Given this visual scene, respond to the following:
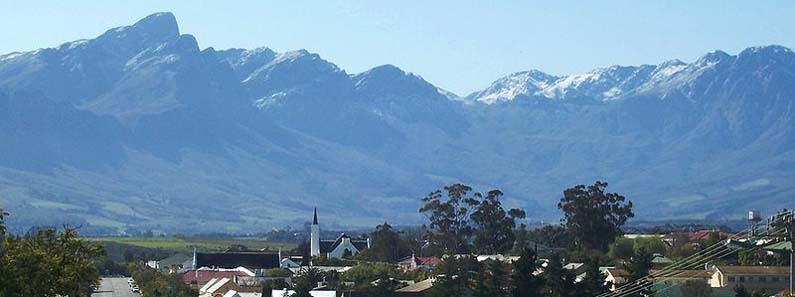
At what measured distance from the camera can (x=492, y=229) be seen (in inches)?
4584

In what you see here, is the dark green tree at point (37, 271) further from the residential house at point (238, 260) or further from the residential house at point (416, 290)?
the residential house at point (238, 260)

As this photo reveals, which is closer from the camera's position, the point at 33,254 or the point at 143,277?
the point at 33,254

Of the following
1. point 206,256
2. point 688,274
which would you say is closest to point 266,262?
point 206,256

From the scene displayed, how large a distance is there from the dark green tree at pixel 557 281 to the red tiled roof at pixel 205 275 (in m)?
49.1

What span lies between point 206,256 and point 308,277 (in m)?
46.6

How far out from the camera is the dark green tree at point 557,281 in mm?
76812

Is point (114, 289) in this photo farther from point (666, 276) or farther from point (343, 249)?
point (666, 276)

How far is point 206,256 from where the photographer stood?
488 feet

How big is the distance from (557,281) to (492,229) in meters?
38.8

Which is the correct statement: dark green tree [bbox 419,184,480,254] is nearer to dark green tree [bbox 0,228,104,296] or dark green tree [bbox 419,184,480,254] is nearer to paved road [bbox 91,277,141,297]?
paved road [bbox 91,277,141,297]

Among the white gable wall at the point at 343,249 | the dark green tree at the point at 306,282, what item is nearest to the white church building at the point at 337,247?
the white gable wall at the point at 343,249

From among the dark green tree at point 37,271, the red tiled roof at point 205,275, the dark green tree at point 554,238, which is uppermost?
the dark green tree at point 554,238

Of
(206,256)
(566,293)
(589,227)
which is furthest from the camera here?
(206,256)

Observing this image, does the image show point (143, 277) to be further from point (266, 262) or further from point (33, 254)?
point (33, 254)
